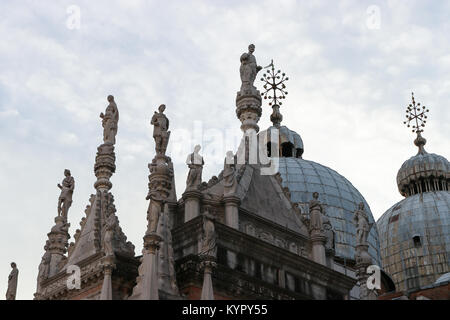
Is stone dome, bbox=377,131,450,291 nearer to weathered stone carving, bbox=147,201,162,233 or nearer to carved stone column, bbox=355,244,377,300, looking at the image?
carved stone column, bbox=355,244,377,300

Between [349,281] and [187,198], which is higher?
[187,198]

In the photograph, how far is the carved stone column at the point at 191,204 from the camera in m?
33.5

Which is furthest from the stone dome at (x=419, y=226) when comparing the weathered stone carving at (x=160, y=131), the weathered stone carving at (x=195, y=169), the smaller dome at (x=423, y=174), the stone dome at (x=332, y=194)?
the weathered stone carving at (x=160, y=131)

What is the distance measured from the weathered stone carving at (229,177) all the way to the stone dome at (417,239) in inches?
1642

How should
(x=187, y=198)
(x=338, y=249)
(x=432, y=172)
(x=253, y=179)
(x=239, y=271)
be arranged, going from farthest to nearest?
(x=432, y=172)
(x=338, y=249)
(x=253, y=179)
(x=187, y=198)
(x=239, y=271)

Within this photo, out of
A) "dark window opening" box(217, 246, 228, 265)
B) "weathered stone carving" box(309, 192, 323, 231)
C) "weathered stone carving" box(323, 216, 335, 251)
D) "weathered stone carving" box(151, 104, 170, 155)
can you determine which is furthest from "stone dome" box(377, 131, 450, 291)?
"weathered stone carving" box(151, 104, 170, 155)

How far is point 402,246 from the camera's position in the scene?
3014 inches

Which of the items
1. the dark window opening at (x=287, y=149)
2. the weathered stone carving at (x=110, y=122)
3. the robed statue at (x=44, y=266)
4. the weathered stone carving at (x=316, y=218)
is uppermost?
the dark window opening at (x=287, y=149)

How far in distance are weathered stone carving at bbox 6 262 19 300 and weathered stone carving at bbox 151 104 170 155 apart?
904 centimetres

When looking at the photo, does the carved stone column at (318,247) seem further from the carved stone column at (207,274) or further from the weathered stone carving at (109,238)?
the weathered stone carving at (109,238)

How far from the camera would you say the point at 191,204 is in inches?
1328
